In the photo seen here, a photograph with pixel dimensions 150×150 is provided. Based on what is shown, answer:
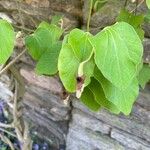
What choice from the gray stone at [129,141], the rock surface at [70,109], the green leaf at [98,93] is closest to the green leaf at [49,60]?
the green leaf at [98,93]

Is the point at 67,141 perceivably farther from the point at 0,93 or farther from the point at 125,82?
the point at 125,82

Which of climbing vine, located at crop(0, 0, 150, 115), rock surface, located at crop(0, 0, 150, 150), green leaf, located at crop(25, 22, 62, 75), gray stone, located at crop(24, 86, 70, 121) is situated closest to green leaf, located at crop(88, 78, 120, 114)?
climbing vine, located at crop(0, 0, 150, 115)

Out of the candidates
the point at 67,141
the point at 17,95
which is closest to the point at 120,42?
the point at 17,95

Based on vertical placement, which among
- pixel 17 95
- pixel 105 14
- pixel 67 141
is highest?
pixel 105 14

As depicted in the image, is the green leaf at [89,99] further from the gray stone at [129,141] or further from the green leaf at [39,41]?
the gray stone at [129,141]

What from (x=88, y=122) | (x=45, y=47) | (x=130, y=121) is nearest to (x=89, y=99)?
(x=45, y=47)

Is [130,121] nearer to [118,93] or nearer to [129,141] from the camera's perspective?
[129,141]
